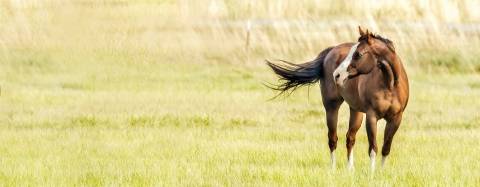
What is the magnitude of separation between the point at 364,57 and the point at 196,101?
34.6ft

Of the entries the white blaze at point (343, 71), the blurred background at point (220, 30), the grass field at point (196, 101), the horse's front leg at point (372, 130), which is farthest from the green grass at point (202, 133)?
the blurred background at point (220, 30)

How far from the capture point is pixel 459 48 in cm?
3039

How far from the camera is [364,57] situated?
9773 millimetres

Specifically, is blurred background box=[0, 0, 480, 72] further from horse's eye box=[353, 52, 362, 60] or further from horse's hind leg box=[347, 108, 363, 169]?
horse's eye box=[353, 52, 362, 60]

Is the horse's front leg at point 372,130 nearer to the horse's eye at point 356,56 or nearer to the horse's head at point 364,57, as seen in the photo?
the horse's head at point 364,57

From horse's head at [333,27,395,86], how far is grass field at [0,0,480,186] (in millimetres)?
1017

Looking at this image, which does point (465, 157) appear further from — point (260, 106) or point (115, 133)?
point (260, 106)

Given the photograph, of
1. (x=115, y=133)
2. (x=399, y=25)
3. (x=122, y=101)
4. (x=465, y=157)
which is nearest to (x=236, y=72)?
(x=122, y=101)

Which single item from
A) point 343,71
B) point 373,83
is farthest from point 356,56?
point 373,83

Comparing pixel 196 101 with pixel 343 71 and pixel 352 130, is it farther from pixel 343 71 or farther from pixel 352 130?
pixel 343 71

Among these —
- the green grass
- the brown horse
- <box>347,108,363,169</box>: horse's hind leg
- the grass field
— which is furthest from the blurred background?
the brown horse

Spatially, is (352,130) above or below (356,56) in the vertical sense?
below

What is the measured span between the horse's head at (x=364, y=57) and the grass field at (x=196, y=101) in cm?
102

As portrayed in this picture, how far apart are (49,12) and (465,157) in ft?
61.9
